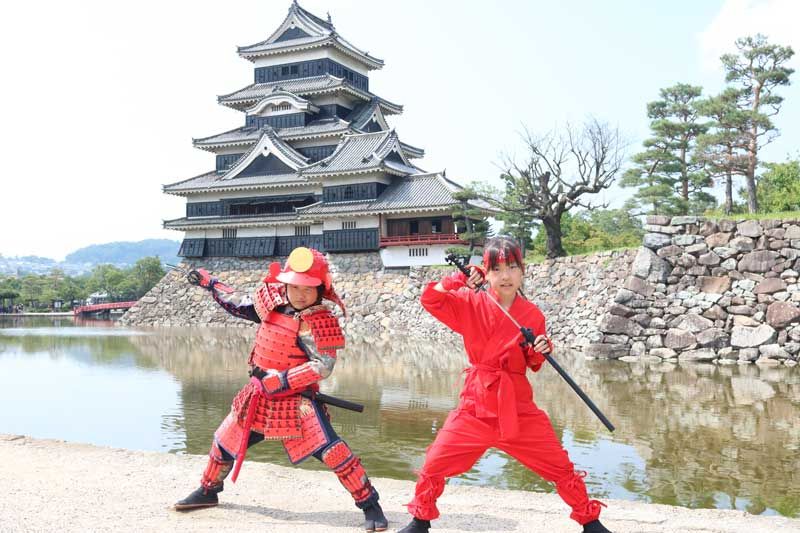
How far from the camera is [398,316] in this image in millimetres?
A: 26062

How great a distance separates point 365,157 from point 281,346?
2484cm

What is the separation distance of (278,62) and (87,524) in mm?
33695

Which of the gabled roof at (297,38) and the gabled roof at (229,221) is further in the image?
the gabled roof at (297,38)

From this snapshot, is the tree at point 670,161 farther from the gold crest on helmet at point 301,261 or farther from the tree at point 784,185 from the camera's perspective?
the gold crest on helmet at point 301,261

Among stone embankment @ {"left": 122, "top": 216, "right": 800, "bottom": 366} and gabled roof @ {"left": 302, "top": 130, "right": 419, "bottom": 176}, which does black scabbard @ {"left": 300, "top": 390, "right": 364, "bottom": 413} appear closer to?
stone embankment @ {"left": 122, "top": 216, "right": 800, "bottom": 366}

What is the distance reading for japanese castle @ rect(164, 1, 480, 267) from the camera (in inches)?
1120

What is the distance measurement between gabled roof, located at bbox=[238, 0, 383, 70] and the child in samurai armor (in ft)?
103

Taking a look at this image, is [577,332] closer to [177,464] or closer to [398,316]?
[398,316]

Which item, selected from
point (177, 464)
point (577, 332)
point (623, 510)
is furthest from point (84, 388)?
point (577, 332)

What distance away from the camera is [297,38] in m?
35.1

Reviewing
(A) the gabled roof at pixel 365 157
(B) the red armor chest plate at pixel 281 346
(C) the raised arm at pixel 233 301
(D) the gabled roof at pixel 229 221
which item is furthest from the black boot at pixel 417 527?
Answer: (D) the gabled roof at pixel 229 221

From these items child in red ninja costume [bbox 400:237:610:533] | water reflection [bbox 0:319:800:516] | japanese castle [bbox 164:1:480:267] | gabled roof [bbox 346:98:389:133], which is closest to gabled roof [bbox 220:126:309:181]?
japanese castle [bbox 164:1:480:267]

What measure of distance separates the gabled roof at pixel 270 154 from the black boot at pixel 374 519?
2743 centimetres

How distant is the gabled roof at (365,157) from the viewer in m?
28.3
